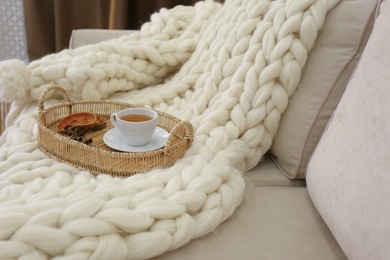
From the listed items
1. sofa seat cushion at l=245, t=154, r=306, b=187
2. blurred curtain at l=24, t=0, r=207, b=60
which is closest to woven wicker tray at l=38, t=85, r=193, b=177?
sofa seat cushion at l=245, t=154, r=306, b=187

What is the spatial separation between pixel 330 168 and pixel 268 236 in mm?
147

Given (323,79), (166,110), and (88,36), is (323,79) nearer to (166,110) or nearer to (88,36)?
(166,110)

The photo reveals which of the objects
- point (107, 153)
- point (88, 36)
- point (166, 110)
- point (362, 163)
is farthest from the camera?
point (88, 36)

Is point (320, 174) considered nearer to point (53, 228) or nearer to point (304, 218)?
point (304, 218)

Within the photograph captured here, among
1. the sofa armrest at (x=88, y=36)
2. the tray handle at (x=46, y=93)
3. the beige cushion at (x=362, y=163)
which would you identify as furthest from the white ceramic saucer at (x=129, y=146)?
the sofa armrest at (x=88, y=36)

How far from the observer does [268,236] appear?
0.64m

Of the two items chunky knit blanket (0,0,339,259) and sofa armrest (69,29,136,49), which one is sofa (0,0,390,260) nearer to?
chunky knit blanket (0,0,339,259)

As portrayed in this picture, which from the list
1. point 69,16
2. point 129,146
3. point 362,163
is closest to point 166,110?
point 129,146

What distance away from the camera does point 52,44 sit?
7.42 feet

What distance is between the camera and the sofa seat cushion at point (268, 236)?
1.97ft

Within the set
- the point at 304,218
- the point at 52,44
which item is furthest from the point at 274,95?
the point at 52,44

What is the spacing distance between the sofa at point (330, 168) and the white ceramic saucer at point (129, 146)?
196 mm

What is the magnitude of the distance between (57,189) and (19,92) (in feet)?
1.35

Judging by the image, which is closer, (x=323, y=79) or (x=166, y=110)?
(x=323, y=79)
